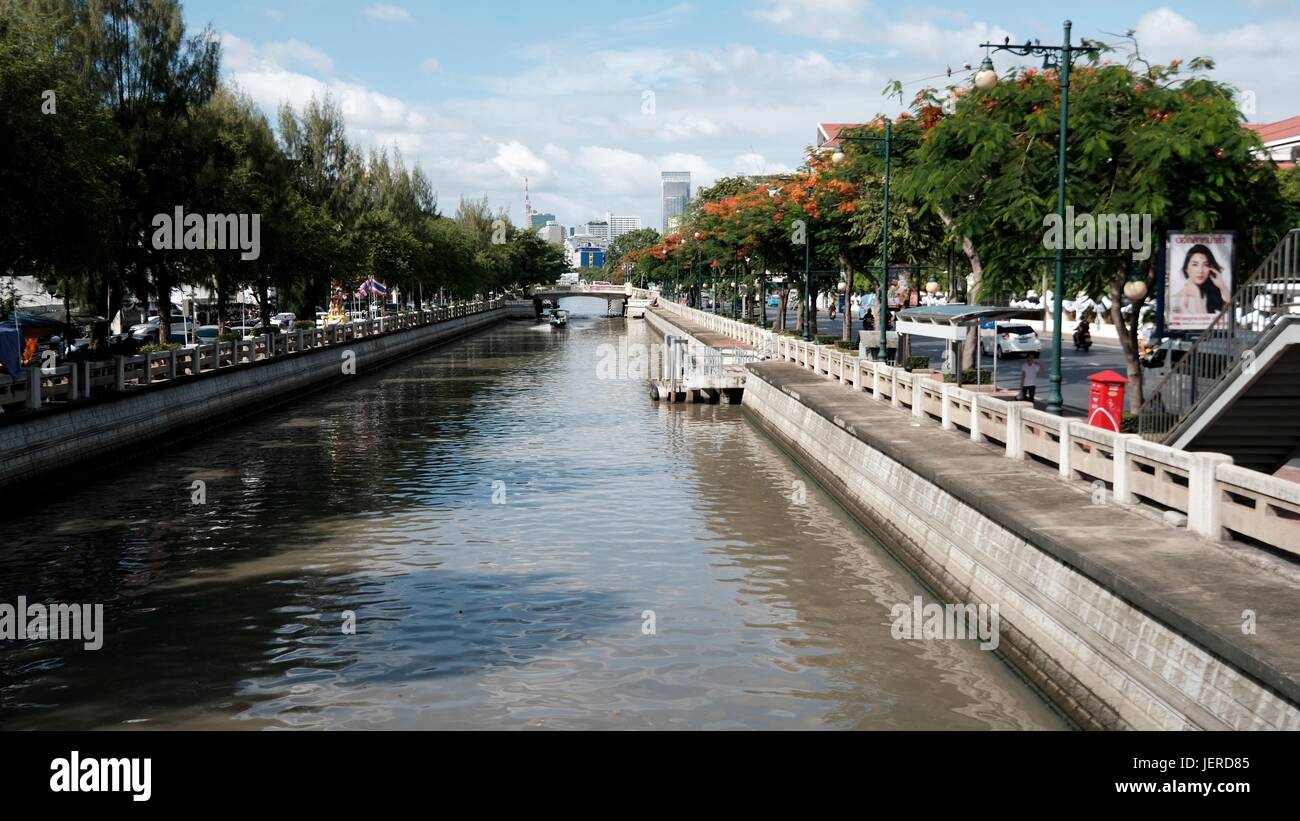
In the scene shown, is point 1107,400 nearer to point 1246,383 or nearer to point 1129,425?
point 1129,425

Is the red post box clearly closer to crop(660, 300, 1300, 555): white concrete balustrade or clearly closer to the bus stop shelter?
crop(660, 300, 1300, 555): white concrete balustrade

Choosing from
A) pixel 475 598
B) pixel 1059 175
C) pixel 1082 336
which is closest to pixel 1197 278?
pixel 1059 175

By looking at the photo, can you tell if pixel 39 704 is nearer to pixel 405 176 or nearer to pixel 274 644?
pixel 274 644

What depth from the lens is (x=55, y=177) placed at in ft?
85.3

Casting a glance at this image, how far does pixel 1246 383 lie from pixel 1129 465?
1.86 metres

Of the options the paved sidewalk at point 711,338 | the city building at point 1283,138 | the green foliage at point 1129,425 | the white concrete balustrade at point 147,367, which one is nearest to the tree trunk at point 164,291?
the white concrete balustrade at point 147,367

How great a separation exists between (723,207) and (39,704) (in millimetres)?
58667

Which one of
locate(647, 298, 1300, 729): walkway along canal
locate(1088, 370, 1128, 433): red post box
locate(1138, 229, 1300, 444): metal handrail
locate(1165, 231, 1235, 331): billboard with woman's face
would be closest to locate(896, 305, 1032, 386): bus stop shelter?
locate(647, 298, 1300, 729): walkway along canal

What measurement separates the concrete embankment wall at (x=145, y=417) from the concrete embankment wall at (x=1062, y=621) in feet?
55.4

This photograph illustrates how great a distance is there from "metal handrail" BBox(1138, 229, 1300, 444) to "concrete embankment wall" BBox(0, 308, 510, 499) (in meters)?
21.1

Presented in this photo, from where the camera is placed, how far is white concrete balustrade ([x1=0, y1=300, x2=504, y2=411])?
91.1 ft

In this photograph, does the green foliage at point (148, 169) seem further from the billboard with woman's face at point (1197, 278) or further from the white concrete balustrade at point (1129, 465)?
the billboard with woman's face at point (1197, 278)

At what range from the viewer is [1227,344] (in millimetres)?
16750

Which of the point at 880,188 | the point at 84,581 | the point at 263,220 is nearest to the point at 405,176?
the point at 263,220
